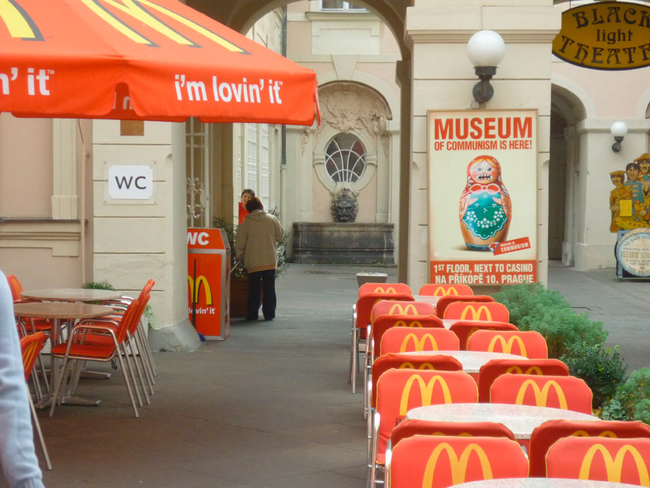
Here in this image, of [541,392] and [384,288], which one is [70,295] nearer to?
[384,288]

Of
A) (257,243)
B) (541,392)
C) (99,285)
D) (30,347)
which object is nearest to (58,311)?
(30,347)

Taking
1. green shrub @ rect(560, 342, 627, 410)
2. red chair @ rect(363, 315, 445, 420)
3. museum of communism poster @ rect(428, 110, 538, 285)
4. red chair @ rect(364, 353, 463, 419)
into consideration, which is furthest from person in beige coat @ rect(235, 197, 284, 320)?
red chair @ rect(364, 353, 463, 419)

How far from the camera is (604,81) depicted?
24359mm

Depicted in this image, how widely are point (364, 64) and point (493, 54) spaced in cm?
1808

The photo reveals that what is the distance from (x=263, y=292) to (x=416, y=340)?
7.85m

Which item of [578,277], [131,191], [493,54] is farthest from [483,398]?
[578,277]

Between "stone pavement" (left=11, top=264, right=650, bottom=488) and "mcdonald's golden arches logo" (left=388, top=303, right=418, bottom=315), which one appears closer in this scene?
"stone pavement" (left=11, top=264, right=650, bottom=488)

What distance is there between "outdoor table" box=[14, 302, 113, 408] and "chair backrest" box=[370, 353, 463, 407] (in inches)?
117

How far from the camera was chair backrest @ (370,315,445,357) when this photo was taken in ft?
22.0

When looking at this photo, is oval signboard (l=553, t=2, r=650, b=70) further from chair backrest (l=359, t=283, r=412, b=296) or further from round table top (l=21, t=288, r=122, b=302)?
round table top (l=21, t=288, r=122, b=302)

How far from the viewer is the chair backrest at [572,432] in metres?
3.61

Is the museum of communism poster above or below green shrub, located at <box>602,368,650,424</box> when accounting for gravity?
above

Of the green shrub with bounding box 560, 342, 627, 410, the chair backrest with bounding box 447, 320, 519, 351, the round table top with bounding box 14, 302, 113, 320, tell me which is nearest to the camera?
the green shrub with bounding box 560, 342, 627, 410

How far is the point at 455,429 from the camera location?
11.8 feet
